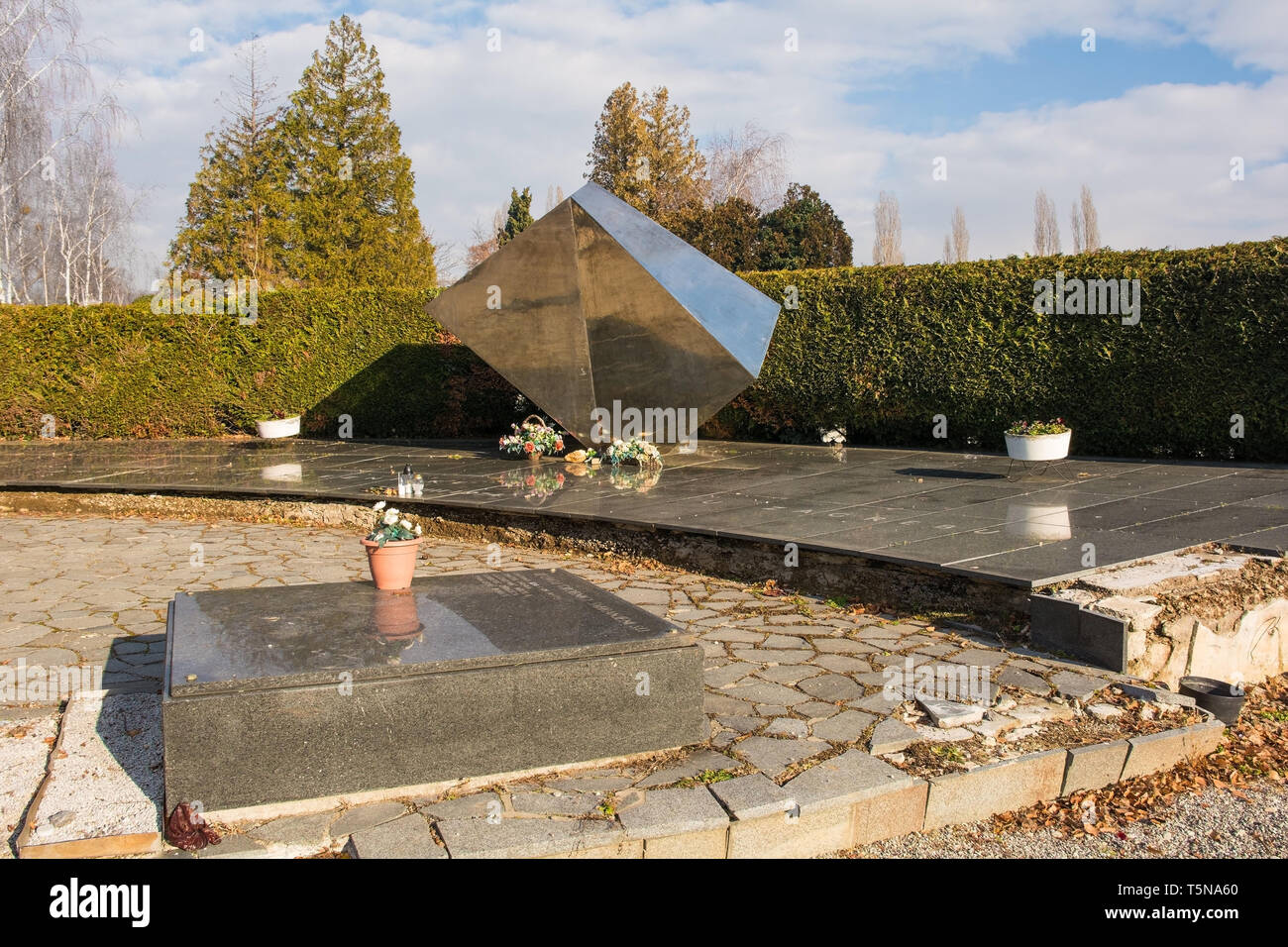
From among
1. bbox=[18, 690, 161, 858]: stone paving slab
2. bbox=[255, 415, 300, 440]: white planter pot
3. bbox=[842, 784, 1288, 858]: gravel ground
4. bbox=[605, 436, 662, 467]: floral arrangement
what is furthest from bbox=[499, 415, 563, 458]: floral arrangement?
bbox=[842, 784, 1288, 858]: gravel ground

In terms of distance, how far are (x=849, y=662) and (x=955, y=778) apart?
155cm

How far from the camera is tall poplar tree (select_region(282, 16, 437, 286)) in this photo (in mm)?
27438

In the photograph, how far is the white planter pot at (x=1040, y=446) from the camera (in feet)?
31.7

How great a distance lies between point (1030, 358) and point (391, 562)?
9.47 meters

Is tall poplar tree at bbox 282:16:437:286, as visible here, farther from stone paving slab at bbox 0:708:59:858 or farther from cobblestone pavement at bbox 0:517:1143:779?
stone paving slab at bbox 0:708:59:858

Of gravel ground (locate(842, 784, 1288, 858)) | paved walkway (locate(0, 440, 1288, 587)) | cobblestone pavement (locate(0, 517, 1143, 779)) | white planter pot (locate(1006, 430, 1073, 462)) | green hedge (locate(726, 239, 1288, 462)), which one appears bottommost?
gravel ground (locate(842, 784, 1288, 858))

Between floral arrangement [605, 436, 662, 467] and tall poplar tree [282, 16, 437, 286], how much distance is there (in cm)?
1780

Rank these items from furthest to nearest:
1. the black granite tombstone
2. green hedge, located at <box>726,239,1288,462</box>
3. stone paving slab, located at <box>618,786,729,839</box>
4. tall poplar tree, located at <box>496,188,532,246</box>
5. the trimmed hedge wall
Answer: tall poplar tree, located at <box>496,188,532,246</box> → the trimmed hedge wall → green hedge, located at <box>726,239,1288,462</box> → the black granite tombstone → stone paving slab, located at <box>618,786,729,839</box>

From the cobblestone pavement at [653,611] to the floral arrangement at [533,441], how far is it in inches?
144

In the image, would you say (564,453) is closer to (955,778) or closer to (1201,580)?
(1201,580)

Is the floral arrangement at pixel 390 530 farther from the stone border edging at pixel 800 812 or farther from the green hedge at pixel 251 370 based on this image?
the green hedge at pixel 251 370

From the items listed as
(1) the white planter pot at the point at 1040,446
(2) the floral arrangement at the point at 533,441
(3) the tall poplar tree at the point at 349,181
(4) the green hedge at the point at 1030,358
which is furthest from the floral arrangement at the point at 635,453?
(3) the tall poplar tree at the point at 349,181

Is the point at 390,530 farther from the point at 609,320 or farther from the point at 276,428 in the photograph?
the point at 276,428
